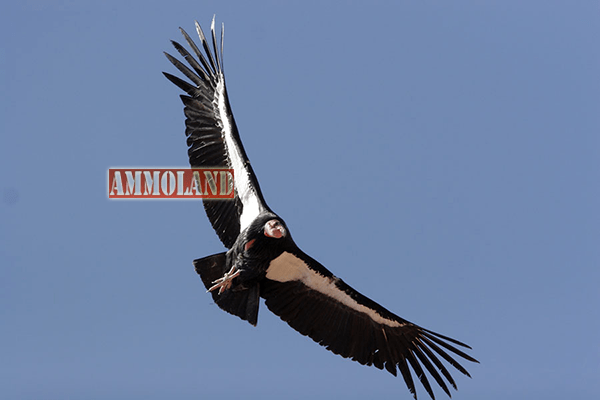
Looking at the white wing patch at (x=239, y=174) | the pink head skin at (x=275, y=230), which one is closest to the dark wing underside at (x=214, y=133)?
the white wing patch at (x=239, y=174)

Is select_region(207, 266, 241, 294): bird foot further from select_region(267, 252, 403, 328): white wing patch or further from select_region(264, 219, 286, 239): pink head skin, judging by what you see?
select_region(264, 219, 286, 239): pink head skin

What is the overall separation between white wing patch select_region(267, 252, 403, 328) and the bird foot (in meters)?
0.58

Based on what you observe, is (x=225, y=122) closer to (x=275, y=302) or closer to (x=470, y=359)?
(x=275, y=302)

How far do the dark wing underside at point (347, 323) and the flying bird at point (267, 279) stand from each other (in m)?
0.02

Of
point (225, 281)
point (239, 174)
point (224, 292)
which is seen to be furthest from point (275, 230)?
point (239, 174)

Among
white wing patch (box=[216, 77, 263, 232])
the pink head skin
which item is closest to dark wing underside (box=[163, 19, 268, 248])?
white wing patch (box=[216, 77, 263, 232])

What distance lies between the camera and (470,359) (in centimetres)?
1133

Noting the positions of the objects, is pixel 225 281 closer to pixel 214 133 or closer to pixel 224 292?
pixel 224 292

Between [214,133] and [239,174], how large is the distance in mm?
865

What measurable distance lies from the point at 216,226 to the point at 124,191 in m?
2.15

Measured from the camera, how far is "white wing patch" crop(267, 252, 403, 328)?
11.7 metres

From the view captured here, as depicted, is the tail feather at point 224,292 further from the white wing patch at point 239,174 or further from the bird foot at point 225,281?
the white wing patch at point 239,174

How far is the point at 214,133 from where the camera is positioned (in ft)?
40.9

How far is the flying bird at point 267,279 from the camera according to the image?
11.5 meters
